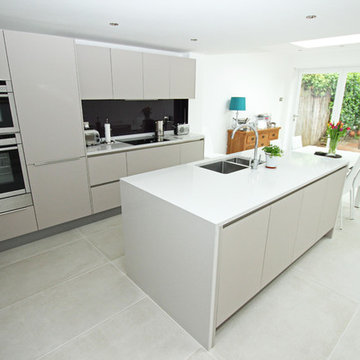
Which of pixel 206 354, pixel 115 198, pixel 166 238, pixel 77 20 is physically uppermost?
pixel 77 20

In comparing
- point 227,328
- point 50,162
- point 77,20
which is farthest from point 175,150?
point 227,328

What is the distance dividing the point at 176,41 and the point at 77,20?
136 cm

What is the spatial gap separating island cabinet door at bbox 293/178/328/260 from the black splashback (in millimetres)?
2775

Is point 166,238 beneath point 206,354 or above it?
above

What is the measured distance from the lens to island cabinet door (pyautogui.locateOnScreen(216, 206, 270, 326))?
5.08ft

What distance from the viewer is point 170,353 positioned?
165 cm

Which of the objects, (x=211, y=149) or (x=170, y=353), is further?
(x=211, y=149)

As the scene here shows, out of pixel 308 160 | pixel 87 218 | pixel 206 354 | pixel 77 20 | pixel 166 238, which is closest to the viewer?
pixel 206 354

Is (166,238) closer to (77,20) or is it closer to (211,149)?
(77,20)

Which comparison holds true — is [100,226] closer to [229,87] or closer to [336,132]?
[336,132]

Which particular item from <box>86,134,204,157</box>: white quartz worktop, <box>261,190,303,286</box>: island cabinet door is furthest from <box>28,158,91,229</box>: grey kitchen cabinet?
<box>261,190,303,286</box>: island cabinet door

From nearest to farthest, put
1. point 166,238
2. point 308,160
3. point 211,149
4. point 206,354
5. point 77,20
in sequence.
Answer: point 206,354, point 166,238, point 77,20, point 308,160, point 211,149

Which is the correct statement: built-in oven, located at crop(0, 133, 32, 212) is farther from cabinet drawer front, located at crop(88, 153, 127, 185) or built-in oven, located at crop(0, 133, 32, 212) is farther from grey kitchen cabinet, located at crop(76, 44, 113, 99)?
grey kitchen cabinet, located at crop(76, 44, 113, 99)

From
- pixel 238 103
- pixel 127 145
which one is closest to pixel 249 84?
pixel 238 103
